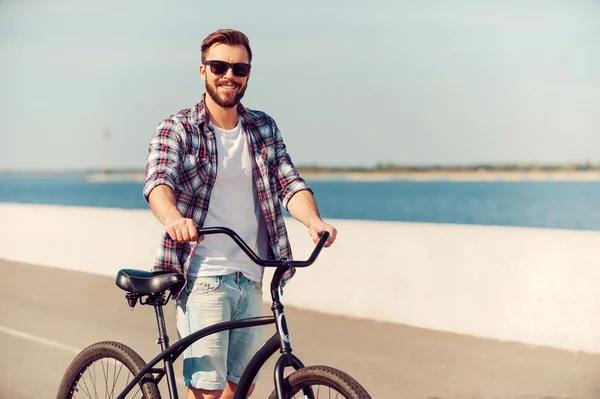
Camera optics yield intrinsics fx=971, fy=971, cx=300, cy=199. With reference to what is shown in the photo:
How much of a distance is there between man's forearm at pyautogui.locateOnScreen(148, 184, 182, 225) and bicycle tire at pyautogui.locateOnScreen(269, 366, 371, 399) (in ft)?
2.39

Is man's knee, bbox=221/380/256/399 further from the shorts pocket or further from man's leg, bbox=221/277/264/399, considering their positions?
the shorts pocket

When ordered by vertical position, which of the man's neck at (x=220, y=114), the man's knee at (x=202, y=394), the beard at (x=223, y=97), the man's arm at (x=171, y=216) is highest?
the beard at (x=223, y=97)

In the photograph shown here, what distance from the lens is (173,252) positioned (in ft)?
12.9

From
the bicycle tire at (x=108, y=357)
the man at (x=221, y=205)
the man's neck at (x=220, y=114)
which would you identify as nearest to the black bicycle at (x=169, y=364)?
the bicycle tire at (x=108, y=357)

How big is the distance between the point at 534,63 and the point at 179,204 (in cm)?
14861

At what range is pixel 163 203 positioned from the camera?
12.1ft

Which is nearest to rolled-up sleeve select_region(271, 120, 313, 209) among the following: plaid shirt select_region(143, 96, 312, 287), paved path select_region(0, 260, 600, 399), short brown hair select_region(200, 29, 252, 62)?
plaid shirt select_region(143, 96, 312, 287)

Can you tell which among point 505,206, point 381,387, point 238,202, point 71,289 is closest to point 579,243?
point 381,387

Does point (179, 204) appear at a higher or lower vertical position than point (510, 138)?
lower

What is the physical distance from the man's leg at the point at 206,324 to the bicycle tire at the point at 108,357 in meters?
0.16

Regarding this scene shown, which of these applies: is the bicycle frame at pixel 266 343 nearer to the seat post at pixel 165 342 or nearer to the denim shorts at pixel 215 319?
the seat post at pixel 165 342

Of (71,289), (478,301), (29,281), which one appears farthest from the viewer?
(29,281)

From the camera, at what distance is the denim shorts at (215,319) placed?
155 inches

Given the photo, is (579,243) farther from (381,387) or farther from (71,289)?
(71,289)
